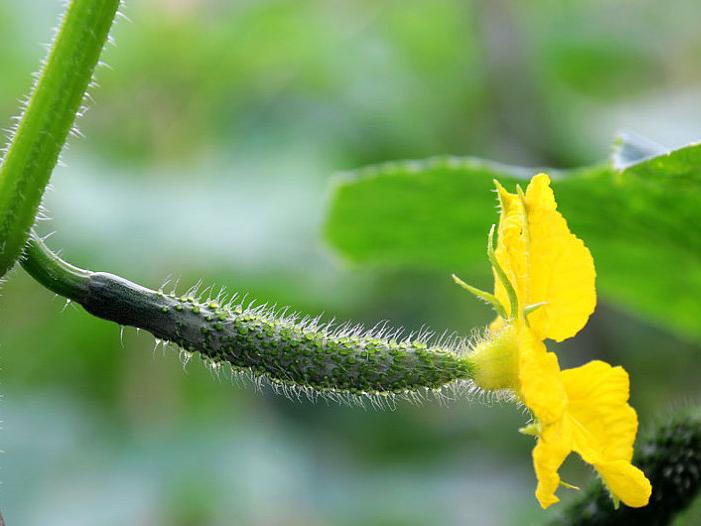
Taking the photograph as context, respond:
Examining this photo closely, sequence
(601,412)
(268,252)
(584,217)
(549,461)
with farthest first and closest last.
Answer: (268,252), (584,217), (601,412), (549,461)

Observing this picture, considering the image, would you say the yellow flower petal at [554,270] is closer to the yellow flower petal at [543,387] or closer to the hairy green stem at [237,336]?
the yellow flower petal at [543,387]

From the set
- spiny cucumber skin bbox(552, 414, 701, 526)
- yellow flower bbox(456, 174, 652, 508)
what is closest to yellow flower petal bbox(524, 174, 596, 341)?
yellow flower bbox(456, 174, 652, 508)

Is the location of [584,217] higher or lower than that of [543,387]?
lower

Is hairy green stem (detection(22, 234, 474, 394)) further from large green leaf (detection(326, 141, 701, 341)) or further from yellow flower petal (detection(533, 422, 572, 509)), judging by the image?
large green leaf (detection(326, 141, 701, 341))

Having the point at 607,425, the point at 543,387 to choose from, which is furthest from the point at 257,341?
the point at 607,425

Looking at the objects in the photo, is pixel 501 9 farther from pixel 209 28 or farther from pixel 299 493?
pixel 299 493

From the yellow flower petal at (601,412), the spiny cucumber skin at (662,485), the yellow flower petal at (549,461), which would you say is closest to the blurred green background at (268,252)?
the spiny cucumber skin at (662,485)

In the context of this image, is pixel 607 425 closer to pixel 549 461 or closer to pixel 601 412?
pixel 601 412

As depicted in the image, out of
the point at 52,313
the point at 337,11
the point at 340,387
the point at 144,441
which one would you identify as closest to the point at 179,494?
the point at 144,441
